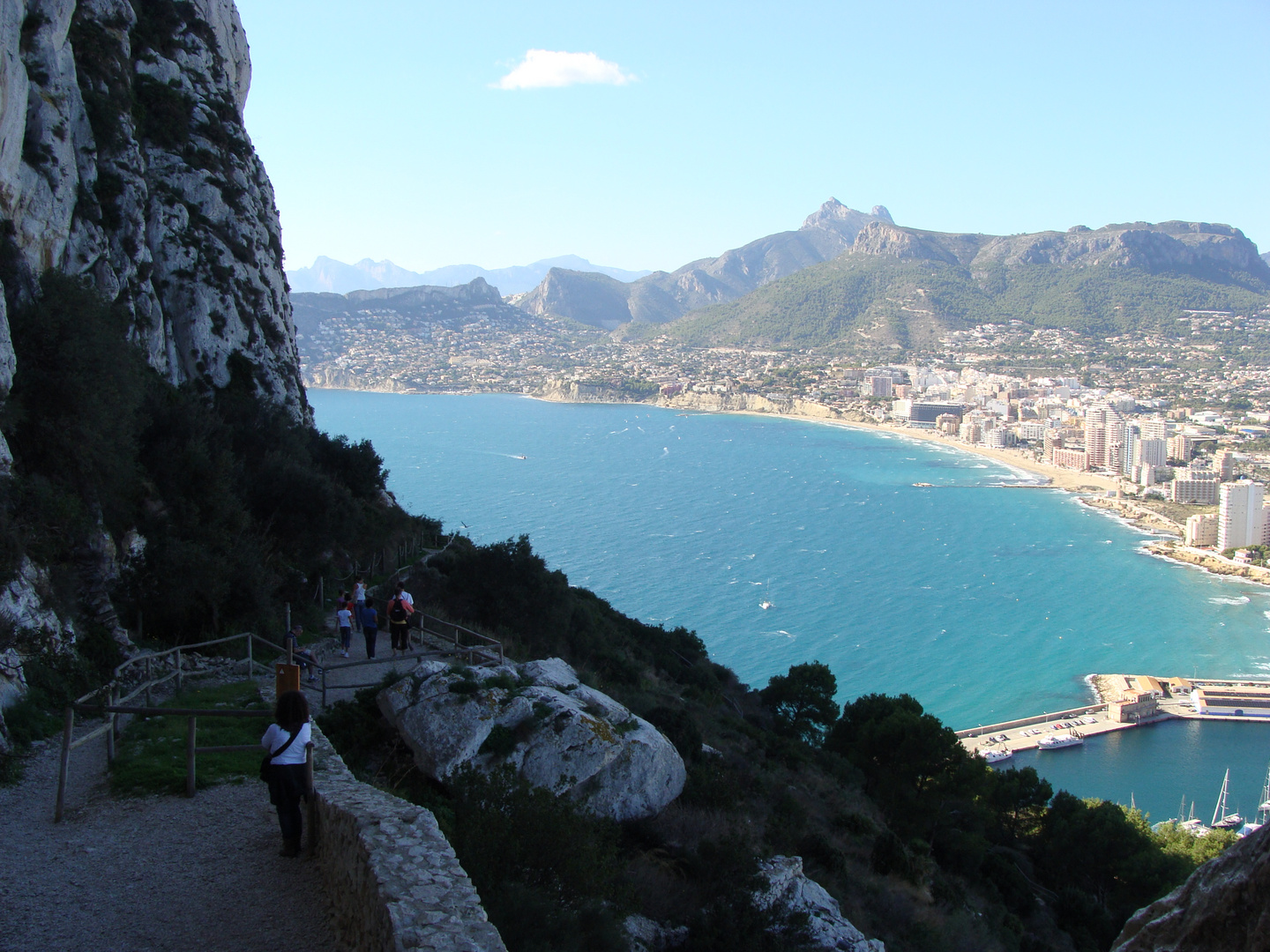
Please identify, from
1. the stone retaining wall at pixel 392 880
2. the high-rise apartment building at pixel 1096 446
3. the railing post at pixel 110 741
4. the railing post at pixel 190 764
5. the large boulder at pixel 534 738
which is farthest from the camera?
the high-rise apartment building at pixel 1096 446

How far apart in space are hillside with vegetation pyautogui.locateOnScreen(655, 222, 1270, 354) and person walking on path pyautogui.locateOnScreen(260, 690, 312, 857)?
519 ft

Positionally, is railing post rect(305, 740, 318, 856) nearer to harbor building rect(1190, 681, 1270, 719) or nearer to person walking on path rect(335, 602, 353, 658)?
person walking on path rect(335, 602, 353, 658)

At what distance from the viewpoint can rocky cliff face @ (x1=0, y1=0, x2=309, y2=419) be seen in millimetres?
12688

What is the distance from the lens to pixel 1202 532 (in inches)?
2237

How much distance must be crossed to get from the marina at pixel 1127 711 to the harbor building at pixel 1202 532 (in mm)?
26079

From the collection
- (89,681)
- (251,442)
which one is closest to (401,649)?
(89,681)

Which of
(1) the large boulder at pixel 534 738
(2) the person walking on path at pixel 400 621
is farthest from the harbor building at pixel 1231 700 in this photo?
(2) the person walking on path at pixel 400 621

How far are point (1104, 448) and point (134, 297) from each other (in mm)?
88425

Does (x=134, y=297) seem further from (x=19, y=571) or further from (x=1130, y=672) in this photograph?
(x=1130, y=672)

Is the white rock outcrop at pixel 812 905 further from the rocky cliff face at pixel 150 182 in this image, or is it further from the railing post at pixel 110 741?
the rocky cliff face at pixel 150 182

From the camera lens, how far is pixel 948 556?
5075 cm

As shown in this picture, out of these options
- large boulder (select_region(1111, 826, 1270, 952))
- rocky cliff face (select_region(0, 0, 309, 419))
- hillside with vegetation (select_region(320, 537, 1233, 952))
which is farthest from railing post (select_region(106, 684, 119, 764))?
large boulder (select_region(1111, 826, 1270, 952))

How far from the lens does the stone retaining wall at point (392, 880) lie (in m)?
3.58

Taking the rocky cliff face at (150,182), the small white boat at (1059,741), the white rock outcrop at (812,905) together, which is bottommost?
the small white boat at (1059,741)
